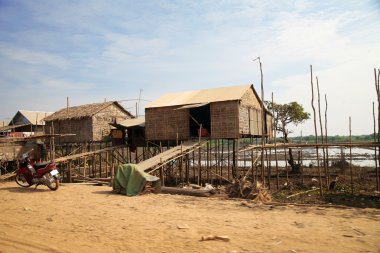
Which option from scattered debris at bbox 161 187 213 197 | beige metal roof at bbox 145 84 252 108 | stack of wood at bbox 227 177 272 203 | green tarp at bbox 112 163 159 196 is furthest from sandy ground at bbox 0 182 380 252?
beige metal roof at bbox 145 84 252 108

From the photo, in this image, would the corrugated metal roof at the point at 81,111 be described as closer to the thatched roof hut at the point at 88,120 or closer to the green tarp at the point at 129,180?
the thatched roof hut at the point at 88,120

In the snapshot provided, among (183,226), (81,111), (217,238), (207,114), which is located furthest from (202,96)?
(217,238)

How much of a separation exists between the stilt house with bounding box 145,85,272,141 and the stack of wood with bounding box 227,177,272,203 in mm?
6146

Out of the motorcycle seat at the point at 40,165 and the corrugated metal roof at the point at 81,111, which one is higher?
the corrugated metal roof at the point at 81,111

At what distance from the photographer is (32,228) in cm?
623

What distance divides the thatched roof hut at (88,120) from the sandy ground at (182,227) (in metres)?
15.2

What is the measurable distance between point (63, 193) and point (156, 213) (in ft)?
15.9

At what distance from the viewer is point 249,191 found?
33.6 ft

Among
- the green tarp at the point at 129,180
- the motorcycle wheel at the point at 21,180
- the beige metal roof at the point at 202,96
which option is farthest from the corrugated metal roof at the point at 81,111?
the green tarp at the point at 129,180

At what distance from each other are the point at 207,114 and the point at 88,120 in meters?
9.27

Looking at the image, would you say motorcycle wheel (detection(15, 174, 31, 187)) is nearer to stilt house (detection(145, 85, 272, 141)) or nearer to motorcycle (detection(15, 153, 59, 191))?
motorcycle (detection(15, 153, 59, 191))

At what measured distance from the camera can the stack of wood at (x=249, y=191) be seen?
9758mm

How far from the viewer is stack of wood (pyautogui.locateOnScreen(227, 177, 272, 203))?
32.0 feet

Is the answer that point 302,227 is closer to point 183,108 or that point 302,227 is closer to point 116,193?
point 116,193
